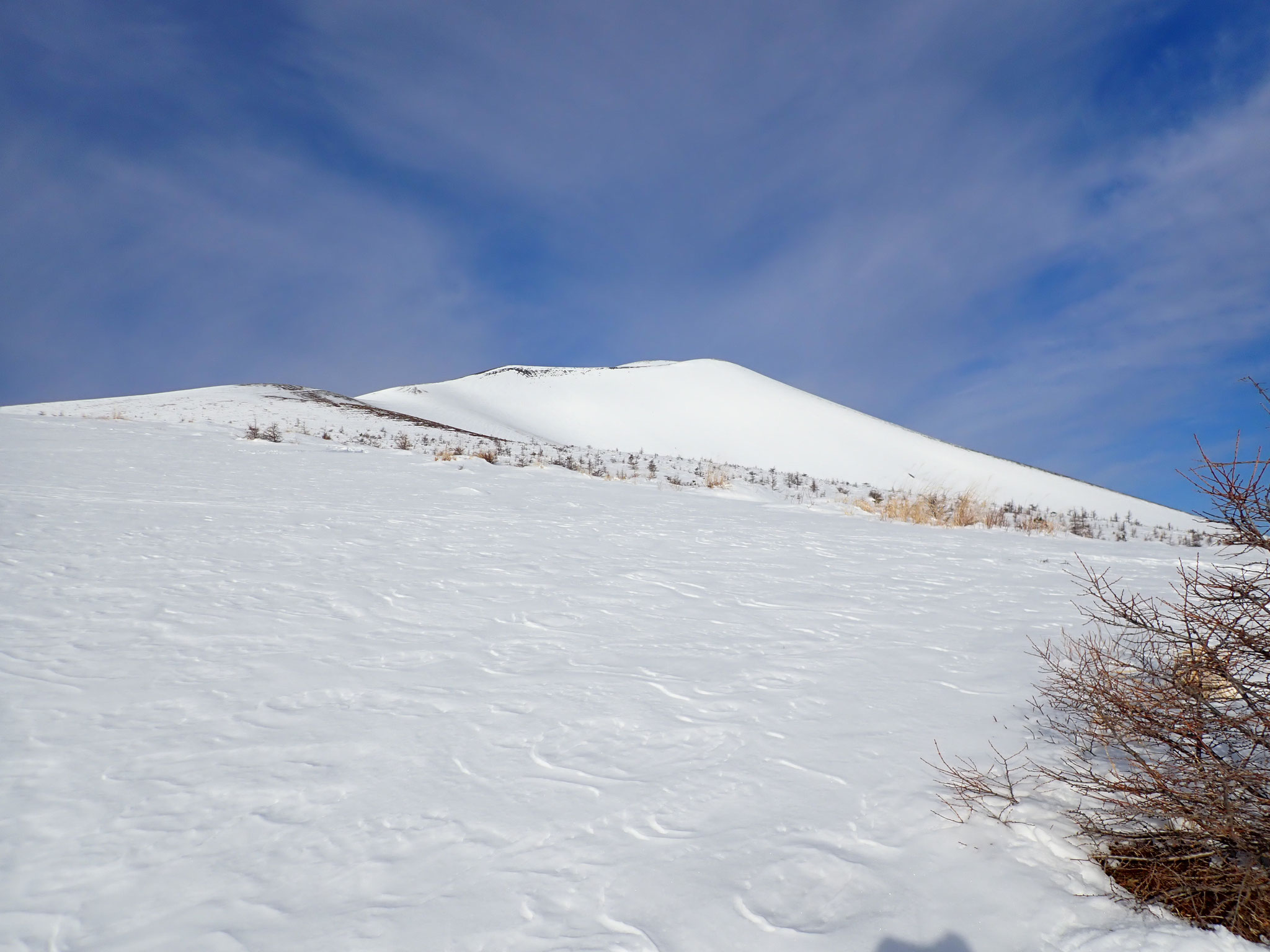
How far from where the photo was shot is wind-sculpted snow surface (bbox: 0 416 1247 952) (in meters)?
1.44

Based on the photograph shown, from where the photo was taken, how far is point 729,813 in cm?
186

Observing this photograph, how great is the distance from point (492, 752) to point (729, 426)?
3345cm

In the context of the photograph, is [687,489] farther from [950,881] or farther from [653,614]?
[950,881]

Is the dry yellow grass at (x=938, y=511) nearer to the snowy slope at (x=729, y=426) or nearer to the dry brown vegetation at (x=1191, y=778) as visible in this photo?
the dry brown vegetation at (x=1191, y=778)

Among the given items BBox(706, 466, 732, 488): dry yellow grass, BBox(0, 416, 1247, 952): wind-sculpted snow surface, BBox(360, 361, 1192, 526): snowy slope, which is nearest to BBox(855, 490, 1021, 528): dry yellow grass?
BBox(706, 466, 732, 488): dry yellow grass

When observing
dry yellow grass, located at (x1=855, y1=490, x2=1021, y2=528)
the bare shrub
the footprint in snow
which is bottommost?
the footprint in snow

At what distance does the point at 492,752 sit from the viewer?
2.12 metres

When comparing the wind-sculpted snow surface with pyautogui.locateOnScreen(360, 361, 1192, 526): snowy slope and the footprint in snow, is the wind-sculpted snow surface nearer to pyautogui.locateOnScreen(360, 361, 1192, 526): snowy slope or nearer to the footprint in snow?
the footprint in snow

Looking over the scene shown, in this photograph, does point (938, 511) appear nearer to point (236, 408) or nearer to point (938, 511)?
point (938, 511)

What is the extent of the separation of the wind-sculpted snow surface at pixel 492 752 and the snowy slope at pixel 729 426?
2139 cm

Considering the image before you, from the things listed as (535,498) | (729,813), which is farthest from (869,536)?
(729,813)

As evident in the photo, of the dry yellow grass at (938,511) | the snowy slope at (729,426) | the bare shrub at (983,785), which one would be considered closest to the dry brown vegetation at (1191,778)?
the bare shrub at (983,785)

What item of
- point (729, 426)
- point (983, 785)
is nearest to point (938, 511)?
point (983, 785)

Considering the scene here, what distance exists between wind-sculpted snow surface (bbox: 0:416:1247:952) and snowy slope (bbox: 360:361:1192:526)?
21389 mm
